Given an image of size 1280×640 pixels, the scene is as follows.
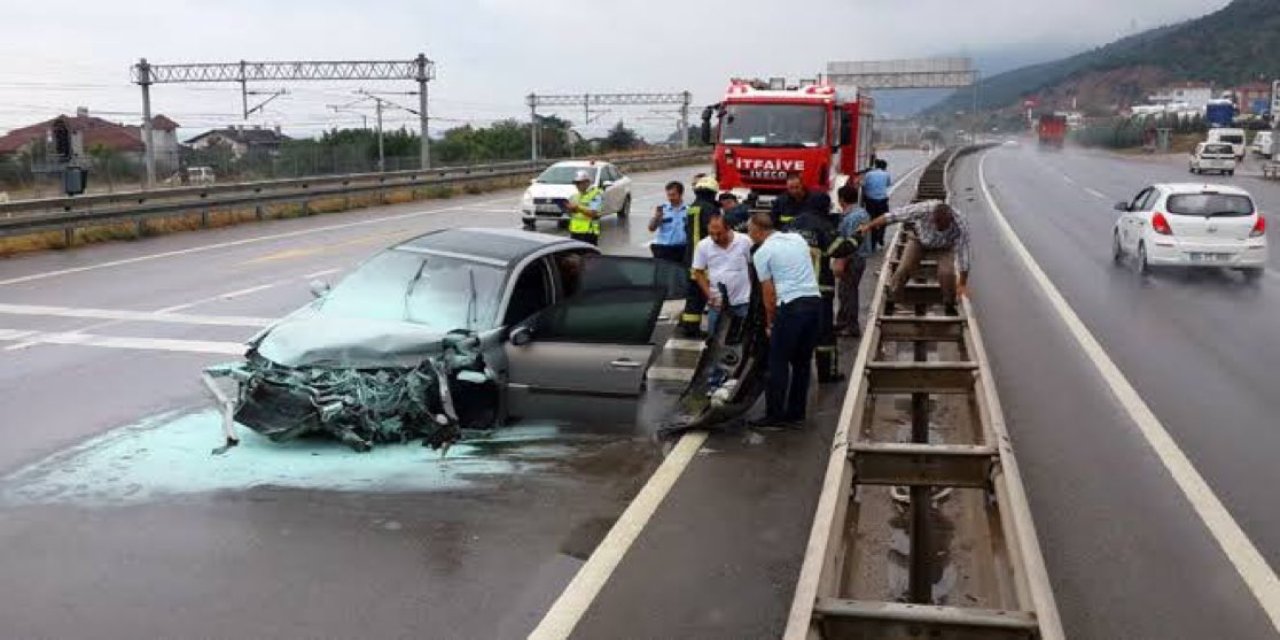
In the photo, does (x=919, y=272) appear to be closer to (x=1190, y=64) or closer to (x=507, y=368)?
(x=507, y=368)

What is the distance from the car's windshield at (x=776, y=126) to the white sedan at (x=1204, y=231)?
590cm

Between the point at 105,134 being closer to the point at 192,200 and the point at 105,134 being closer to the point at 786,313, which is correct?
the point at 192,200

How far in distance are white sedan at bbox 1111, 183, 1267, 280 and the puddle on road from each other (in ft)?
40.5

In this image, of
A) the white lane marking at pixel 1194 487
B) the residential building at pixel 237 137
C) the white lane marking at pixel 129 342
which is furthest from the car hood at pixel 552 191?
the residential building at pixel 237 137

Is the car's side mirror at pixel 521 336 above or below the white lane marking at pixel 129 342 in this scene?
above

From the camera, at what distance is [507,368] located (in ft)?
27.4

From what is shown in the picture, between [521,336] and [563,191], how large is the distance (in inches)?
719

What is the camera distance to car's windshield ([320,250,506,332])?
852 centimetres

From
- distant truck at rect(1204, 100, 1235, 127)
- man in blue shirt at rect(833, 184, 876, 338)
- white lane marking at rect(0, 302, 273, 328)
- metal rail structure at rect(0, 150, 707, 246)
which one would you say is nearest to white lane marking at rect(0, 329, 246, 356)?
white lane marking at rect(0, 302, 273, 328)

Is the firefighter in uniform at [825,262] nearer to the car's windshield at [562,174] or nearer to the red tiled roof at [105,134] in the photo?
the car's windshield at [562,174]

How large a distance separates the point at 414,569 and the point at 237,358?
5.67 metres

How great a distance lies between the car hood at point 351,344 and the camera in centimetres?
793

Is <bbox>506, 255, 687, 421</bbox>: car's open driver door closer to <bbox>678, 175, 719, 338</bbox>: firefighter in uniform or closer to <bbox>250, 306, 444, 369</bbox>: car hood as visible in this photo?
<bbox>250, 306, 444, 369</bbox>: car hood

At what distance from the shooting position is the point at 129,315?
13.5 m
